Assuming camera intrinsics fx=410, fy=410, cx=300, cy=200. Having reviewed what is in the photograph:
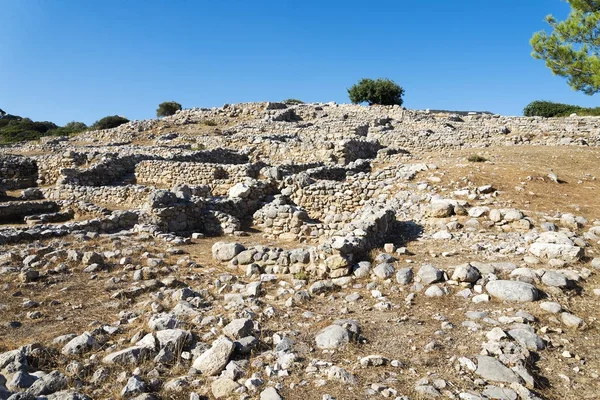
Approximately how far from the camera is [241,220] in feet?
42.7

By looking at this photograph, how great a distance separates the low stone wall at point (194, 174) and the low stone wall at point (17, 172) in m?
5.26

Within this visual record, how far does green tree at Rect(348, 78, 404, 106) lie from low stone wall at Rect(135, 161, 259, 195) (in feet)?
125

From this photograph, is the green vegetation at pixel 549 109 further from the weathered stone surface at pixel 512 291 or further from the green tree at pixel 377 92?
the weathered stone surface at pixel 512 291

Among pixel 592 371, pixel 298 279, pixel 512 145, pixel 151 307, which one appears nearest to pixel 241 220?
pixel 298 279

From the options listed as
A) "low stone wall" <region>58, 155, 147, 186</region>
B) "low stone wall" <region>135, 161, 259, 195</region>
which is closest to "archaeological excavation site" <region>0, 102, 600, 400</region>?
"low stone wall" <region>135, 161, 259, 195</region>

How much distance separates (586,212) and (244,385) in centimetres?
939

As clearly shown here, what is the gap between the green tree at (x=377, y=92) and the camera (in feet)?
168

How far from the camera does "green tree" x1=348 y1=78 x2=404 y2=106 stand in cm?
5106

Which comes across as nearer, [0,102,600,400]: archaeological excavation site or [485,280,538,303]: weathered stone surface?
[0,102,600,400]: archaeological excavation site

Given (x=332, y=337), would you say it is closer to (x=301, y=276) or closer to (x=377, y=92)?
(x=301, y=276)

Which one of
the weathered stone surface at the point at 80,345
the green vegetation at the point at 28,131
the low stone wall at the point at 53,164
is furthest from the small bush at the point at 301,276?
the green vegetation at the point at 28,131

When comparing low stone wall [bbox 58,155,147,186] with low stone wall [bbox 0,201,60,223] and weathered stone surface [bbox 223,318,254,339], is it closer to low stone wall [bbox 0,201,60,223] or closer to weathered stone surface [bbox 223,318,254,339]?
low stone wall [bbox 0,201,60,223]

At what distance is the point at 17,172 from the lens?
19016 mm

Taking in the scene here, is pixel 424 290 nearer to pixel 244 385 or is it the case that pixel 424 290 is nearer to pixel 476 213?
pixel 244 385
